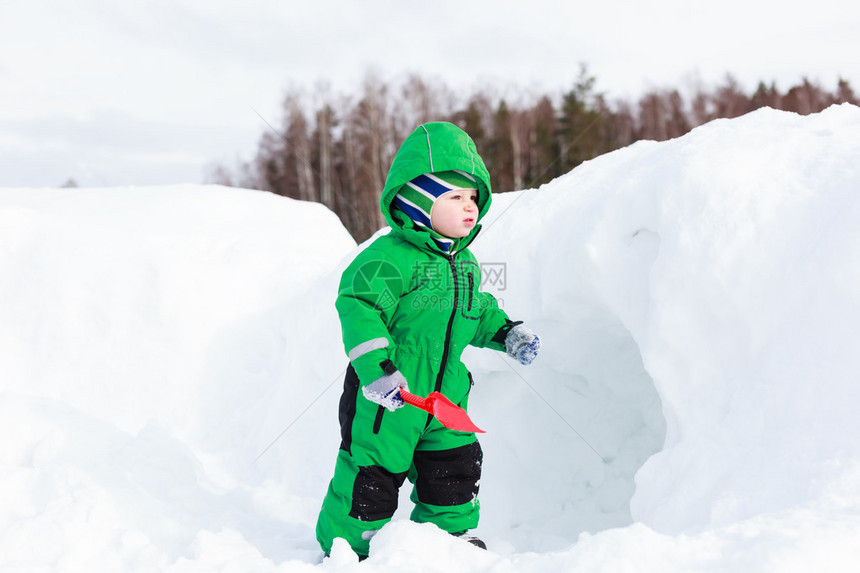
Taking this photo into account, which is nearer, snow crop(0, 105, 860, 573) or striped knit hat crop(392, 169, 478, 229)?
snow crop(0, 105, 860, 573)

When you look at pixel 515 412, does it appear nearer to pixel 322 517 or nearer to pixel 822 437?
pixel 322 517

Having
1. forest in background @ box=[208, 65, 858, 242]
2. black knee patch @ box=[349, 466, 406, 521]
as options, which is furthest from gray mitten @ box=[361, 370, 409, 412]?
forest in background @ box=[208, 65, 858, 242]

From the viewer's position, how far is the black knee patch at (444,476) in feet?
6.67

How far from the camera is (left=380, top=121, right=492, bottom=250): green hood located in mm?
1881

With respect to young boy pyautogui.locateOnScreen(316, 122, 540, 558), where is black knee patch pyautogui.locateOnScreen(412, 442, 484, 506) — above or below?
Answer: below

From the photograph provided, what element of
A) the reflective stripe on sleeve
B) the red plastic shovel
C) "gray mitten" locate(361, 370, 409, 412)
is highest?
the reflective stripe on sleeve

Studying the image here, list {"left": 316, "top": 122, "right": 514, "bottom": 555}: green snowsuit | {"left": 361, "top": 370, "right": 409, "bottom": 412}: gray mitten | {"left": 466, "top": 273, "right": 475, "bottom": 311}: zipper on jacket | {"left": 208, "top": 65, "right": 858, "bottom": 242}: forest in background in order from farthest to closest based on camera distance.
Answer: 1. {"left": 208, "top": 65, "right": 858, "bottom": 242}: forest in background
2. {"left": 466, "top": 273, "right": 475, "bottom": 311}: zipper on jacket
3. {"left": 316, "top": 122, "right": 514, "bottom": 555}: green snowsuit
4. {"left": 361, "top": 370, "right": 409, "bottom": 412}: gray mitten

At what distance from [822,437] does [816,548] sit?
58 cm

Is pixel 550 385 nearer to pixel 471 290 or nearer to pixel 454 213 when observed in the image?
pixel 471 290

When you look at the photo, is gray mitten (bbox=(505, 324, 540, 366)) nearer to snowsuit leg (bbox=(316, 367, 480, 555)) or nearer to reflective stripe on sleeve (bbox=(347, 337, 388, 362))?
snowsuit leg (bbox=(316, 367, 480, 555))

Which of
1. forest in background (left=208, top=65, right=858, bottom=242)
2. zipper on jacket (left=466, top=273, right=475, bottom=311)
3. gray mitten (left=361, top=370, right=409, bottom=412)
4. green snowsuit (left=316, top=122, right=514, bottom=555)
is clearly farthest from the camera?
forest in background (left=208, top=65, right=858, bottom=242)

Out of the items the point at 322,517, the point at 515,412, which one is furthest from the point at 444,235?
the point at 515,412

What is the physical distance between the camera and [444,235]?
6.50ft

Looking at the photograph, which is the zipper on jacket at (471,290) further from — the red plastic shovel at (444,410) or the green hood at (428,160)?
the red plastic shovel at (444,410)
